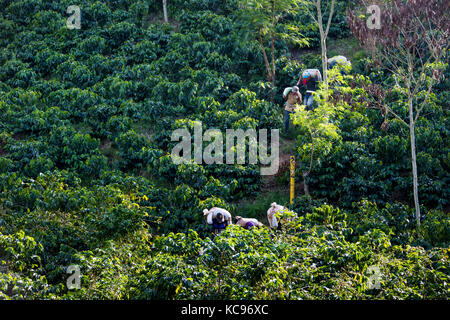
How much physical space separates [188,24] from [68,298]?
1399 centimetres

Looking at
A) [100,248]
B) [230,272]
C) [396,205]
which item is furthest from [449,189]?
[100,248]

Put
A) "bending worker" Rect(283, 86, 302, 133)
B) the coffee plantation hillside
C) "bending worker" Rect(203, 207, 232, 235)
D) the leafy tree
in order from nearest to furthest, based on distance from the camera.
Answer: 1. the coffee plantation hillside
2. "bending worker" Rect(203, 207, 232, 235)
3. "bending worker" Rect(283, 86, 302, 133)
4. the leafy tree

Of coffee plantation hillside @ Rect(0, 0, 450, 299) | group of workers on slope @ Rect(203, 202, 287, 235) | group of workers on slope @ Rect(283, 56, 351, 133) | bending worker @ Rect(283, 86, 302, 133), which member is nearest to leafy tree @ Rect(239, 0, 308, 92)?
coffee plantation hillside @ Rect(0, 0, 450, 299)

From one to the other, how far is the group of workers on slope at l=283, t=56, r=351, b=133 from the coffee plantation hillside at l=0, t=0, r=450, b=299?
0.54 meters

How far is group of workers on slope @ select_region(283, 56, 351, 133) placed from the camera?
17828mm

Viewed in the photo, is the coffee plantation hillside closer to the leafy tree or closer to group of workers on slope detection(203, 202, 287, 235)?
the leafy tree

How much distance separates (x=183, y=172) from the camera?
Answer: 16.0 m

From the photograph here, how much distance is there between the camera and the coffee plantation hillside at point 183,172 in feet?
34.8

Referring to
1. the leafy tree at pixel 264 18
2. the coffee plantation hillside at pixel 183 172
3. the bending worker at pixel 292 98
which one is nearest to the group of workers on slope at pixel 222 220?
the coffee plantation hillside at pixel 183 172

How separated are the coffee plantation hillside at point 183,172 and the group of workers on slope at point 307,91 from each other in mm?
544

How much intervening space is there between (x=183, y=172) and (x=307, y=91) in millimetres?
4436

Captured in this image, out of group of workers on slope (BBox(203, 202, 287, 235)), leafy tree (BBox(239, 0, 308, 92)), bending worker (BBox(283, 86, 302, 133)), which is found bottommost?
group of workers on slope (BBox(203, 202, 287, 235))

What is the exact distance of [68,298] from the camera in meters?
10.4
